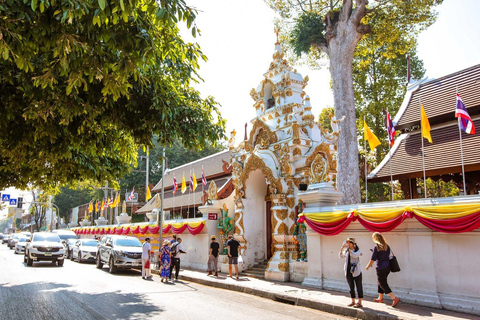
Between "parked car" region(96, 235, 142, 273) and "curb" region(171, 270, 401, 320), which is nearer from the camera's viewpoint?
"curb" region(171, 270, 401, 320)

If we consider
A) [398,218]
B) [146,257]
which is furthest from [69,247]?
[398,218]

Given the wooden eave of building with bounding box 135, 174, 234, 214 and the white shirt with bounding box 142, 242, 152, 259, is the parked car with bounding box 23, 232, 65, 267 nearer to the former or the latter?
the wooden eave of building with bounding box 135, 174, 234, 214

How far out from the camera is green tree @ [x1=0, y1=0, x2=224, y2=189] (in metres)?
4.99

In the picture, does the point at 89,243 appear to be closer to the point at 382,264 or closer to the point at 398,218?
the point at 382,264

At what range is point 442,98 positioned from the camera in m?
15.0

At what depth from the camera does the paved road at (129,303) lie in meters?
8.10

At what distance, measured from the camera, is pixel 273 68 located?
1681 centimetres

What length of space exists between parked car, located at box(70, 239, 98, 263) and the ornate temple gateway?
11572mm

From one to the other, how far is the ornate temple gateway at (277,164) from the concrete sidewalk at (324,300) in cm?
145

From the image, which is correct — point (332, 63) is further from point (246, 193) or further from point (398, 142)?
point (246, 193)

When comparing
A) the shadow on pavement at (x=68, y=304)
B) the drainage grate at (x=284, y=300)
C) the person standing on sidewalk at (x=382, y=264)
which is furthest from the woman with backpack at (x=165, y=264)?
the person standing on sidewalk at (x=382, y=264)

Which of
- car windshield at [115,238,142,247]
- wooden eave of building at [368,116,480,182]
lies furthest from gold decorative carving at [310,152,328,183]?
car windshield at [115,238,142,247]

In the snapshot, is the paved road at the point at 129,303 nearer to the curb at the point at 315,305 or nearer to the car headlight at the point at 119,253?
the curb at the point at 315,305

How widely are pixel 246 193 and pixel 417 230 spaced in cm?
841
